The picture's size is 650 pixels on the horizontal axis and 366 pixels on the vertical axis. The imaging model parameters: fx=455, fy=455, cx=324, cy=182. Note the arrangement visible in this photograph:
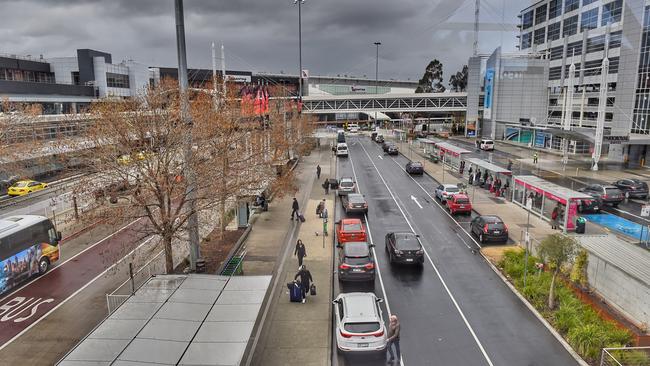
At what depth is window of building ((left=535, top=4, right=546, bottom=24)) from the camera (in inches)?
3328

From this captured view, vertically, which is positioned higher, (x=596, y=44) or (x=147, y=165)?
(x=596, y=44)

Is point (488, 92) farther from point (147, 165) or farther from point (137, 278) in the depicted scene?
point (147, 165)

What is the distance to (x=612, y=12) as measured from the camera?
62156 mm

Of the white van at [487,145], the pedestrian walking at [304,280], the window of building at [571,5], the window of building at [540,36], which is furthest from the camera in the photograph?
the window of building at [540,36]

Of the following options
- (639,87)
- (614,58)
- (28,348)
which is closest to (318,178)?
(28,348)

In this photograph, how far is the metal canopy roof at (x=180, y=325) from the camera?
8.45m

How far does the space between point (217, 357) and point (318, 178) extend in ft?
117

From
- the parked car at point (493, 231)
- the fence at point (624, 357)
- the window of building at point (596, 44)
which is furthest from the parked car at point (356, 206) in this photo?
the window of building at point (596, 44)

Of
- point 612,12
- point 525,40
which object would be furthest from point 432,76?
point 612,12

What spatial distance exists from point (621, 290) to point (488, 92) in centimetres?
7420

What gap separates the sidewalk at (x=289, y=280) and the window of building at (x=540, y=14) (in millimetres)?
71622

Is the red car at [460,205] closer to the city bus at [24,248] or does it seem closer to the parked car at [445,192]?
the parked car at [445,192]

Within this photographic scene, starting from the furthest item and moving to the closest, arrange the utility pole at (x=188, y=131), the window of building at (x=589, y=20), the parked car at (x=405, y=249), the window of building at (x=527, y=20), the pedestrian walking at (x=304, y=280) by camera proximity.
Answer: the window of building at (x=527, y=20) → the window of building at (x=589, y=20) → the parked car at (x=405, y=249) → the pedestrian walking at (x=304, y=280) → the utility pole at (x=188, y=131)

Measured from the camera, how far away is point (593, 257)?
640 inches
